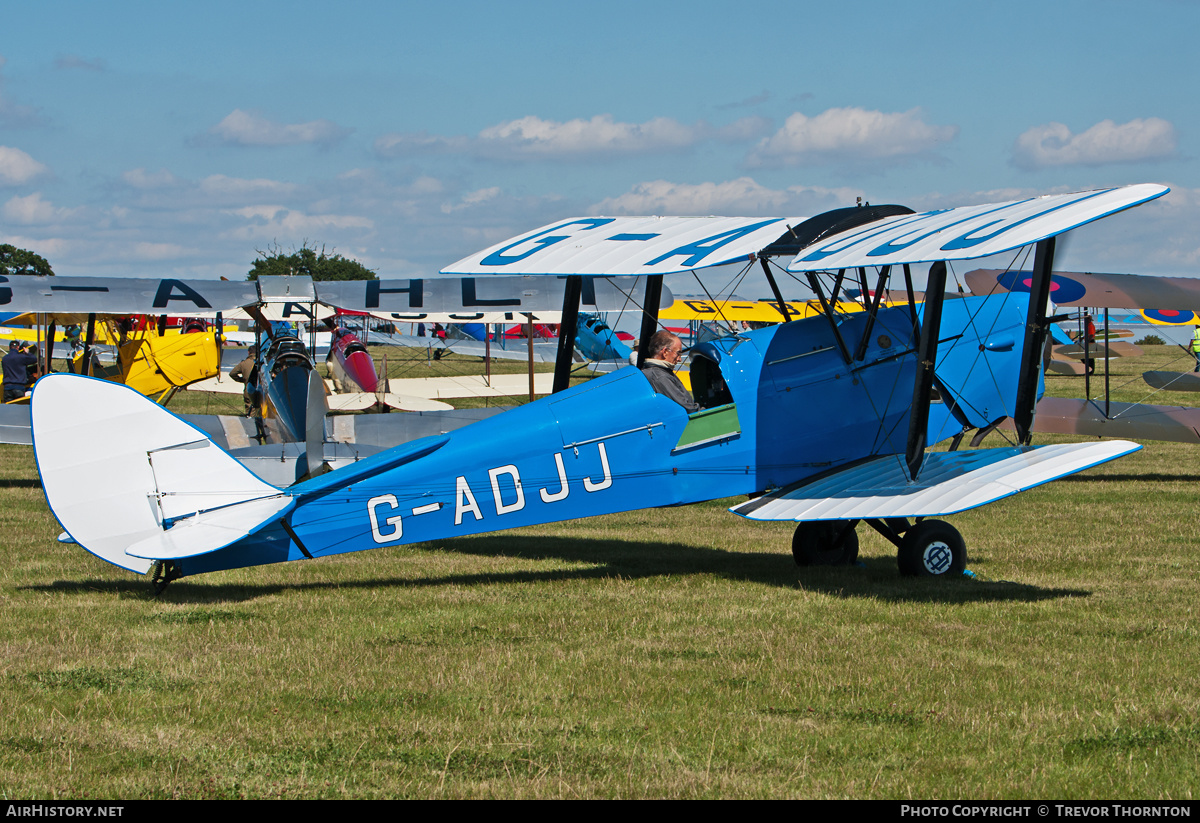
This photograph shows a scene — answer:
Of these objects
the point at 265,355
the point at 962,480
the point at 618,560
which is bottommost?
the point at 618,560

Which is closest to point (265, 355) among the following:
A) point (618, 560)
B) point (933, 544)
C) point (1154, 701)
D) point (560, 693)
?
point (618, 560)

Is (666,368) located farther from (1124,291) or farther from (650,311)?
(1124,291)

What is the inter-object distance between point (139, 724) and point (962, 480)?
175 inches

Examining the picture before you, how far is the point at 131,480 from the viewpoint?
5.87 metres

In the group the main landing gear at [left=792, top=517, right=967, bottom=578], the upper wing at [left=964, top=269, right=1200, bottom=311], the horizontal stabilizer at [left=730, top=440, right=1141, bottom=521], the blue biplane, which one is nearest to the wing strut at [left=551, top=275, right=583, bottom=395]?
the blue biplane

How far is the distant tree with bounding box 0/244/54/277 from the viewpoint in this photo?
85.3 m

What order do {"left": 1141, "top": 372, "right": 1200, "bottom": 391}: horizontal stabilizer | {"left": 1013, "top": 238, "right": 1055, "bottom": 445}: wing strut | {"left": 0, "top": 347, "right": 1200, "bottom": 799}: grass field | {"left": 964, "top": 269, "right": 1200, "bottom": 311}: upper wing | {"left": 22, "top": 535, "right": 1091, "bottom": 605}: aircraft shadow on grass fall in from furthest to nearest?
{"left": 1141, "top": 372, "right": 1200, "bottom": 391}: horizontal stabilizer, {"left": 964, "top": 269, "right": 1200, "bottom": 311}: upper wing, {"left": 1013, "top": 238, "right": 1055, "bottom": 445}: wing strut, {"left": 22, "top": 535, "right": 1091, "bottom": 605}: aircraft shadow on grass, {"left": 0, "top": 347, "right": 1200, "bottom": 799}: grass field

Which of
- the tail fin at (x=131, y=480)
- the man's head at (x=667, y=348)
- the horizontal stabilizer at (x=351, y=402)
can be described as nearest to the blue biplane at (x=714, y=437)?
the tail fin at (x=131, y=480)

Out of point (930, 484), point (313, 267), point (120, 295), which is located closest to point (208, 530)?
point (930, 484)

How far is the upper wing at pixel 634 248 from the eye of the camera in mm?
6859

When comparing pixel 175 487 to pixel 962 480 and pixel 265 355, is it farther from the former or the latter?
pixel 265 355

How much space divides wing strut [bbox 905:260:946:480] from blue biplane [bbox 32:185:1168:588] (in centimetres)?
1

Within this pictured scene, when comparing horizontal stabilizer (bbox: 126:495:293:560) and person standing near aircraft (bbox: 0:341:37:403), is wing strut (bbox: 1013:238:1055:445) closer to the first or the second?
horizontal stabilizer (bbox: 126:495:293:560)
